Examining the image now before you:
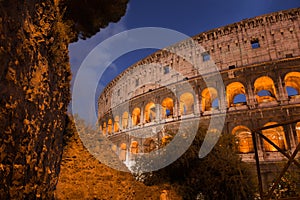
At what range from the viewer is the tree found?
2020 millimetres

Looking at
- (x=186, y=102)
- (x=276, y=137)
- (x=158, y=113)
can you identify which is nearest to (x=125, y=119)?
(x=158, y=113)

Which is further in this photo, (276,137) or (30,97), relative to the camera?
(276,137)

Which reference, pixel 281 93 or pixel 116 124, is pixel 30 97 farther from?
pixel 116 124

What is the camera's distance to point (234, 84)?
16.6 meters

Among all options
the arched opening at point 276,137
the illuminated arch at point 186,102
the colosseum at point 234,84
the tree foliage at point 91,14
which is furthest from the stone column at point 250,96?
the tree foliage at point 91,14

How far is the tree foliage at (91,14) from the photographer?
5023 mm

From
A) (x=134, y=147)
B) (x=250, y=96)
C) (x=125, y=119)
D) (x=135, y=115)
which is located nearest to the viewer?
(x=250, y=96)

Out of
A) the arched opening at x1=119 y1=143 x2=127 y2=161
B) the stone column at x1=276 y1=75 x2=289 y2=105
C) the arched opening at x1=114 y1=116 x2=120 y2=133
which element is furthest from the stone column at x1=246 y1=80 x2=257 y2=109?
the arched opening at x1=114 y1=116 x2=120 y2=133

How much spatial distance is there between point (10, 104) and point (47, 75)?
1.00 m

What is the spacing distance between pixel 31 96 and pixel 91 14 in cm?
348

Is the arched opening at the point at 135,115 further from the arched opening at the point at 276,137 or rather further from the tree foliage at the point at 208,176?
the tree foliage at the point at 208,176

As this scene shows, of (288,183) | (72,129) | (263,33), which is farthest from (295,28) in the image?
(72,129)

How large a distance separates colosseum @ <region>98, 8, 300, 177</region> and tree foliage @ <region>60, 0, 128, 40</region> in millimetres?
8296

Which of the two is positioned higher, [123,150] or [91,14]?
[91,14]
